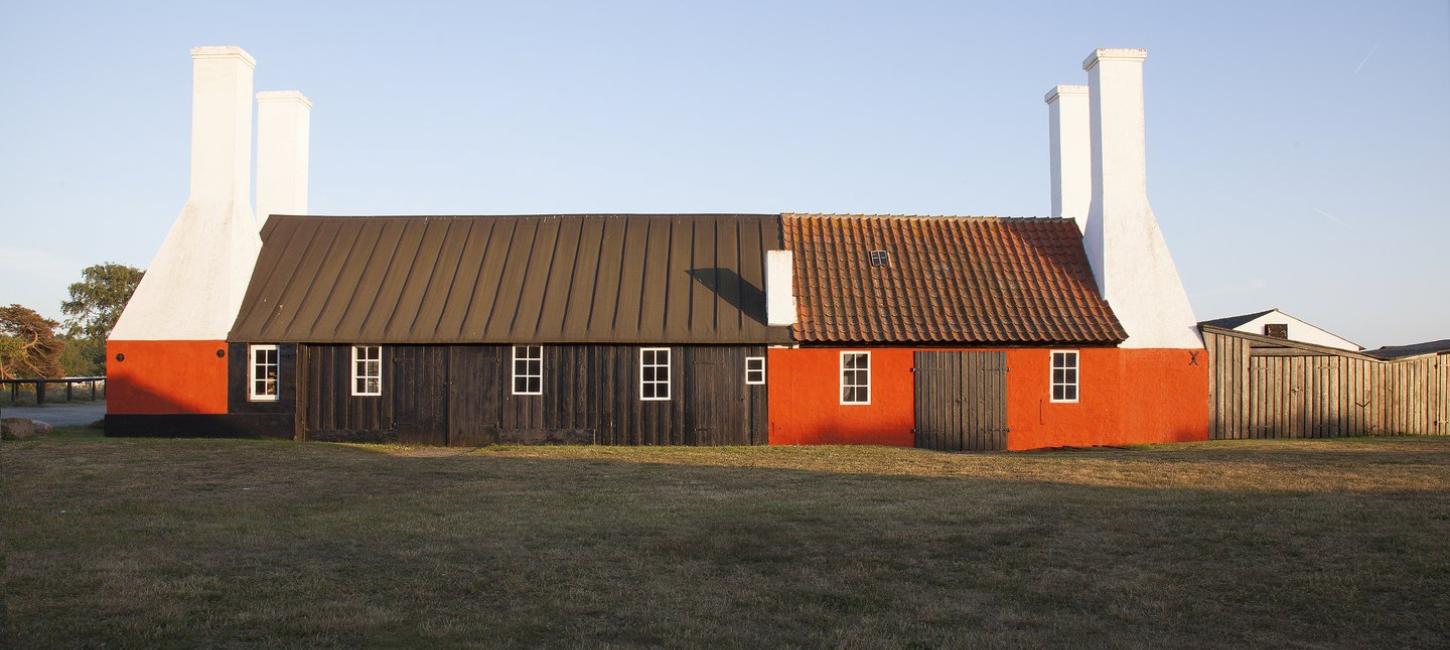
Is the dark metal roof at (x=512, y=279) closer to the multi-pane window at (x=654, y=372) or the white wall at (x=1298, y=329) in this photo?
the multi-pane window at (x=654, y=372)

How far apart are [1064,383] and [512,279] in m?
11.7

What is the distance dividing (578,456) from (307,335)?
703 centimetres

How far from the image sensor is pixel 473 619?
739 cm

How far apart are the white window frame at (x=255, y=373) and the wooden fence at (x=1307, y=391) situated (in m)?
18.9

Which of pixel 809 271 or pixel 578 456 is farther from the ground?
pixel 809 271

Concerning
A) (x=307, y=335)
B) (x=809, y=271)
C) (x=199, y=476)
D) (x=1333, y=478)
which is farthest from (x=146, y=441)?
(x=1333, y=478)

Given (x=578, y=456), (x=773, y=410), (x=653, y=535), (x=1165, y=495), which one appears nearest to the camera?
(x=653, y=535)

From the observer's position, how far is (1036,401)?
22.6 meters

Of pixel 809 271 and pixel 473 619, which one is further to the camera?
pixel 809 271

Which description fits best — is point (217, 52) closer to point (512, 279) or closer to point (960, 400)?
point (512, 279)

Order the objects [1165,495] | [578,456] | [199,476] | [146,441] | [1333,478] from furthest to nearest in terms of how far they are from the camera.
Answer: [146,441]
[578,456]
[199,476]
[1333,478]
[1165,495]

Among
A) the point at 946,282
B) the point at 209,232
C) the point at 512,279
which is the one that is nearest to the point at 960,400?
the point at 946,282

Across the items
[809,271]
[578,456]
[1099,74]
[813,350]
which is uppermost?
[1099,74]

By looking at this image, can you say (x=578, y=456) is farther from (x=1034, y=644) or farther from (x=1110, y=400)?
(x=1034, y=644)
